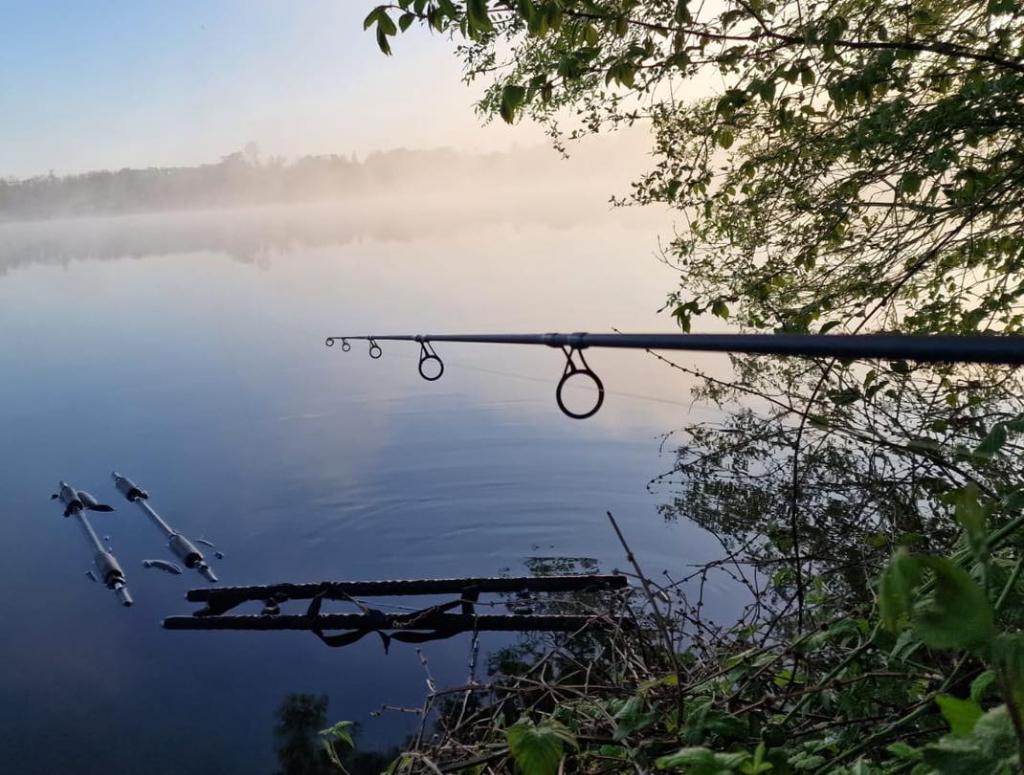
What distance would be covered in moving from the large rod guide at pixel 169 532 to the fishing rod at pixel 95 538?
0.98 feet

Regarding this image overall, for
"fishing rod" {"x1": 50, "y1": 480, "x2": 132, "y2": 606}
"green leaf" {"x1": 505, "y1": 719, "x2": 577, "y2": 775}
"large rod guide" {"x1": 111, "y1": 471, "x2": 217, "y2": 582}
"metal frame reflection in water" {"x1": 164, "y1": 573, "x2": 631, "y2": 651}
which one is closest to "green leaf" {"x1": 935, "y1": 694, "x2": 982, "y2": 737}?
"green leaf" {"x1": 505, "y1": 719, "x2": 577, "y2": 775}

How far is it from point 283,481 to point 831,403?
7.25 m

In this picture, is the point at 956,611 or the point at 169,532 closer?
the point at 956,611

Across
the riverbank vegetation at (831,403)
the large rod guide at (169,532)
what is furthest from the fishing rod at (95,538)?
the riverbank vegetation at (831,403)

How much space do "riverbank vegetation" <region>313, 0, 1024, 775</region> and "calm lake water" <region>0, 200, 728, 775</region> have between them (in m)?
1.91

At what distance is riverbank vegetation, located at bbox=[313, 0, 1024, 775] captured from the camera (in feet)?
3.57

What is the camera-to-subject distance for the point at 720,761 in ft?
3.07

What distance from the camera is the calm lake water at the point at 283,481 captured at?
573 centimetres

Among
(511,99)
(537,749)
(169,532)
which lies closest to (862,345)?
(537,749)

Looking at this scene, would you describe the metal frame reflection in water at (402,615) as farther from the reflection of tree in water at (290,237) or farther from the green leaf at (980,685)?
the reflection of tree in water at (290,237)

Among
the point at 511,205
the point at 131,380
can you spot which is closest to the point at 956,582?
the point at 131,380

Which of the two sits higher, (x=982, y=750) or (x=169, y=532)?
(x=169, y=532)

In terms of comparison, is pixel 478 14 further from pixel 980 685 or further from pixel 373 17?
pixel 980 685

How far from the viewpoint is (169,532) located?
307 inches
